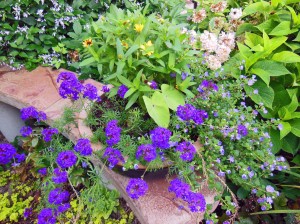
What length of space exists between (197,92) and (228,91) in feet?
0.55

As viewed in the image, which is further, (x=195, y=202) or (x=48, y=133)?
(x=48, y=133)

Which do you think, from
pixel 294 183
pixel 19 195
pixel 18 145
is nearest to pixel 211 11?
pixel 294 183

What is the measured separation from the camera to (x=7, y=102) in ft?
7.79

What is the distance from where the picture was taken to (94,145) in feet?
5.61

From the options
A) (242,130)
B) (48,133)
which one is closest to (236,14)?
(242,130)

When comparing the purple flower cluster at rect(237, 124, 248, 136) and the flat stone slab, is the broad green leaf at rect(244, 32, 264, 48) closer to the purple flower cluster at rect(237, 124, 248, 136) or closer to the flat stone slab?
the purple flower cluster at rect(237, 124, 248, 136)

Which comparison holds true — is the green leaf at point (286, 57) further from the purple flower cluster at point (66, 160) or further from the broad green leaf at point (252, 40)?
the purple flower cluster at point (66, 160)

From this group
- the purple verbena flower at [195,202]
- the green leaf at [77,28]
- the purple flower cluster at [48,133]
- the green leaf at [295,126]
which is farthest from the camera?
the green leaf at [77,28]

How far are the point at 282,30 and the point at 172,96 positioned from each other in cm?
88

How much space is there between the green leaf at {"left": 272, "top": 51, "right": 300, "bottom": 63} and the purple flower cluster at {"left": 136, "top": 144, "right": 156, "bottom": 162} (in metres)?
1.01

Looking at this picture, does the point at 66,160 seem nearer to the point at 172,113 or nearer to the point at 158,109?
the point at 158,109

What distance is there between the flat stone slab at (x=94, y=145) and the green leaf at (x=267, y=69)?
2.33ft

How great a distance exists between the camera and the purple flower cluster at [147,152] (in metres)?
1.44

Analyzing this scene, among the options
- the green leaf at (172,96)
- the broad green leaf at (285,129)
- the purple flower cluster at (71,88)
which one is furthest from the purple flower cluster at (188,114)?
the broad green leaf at (285,129)
